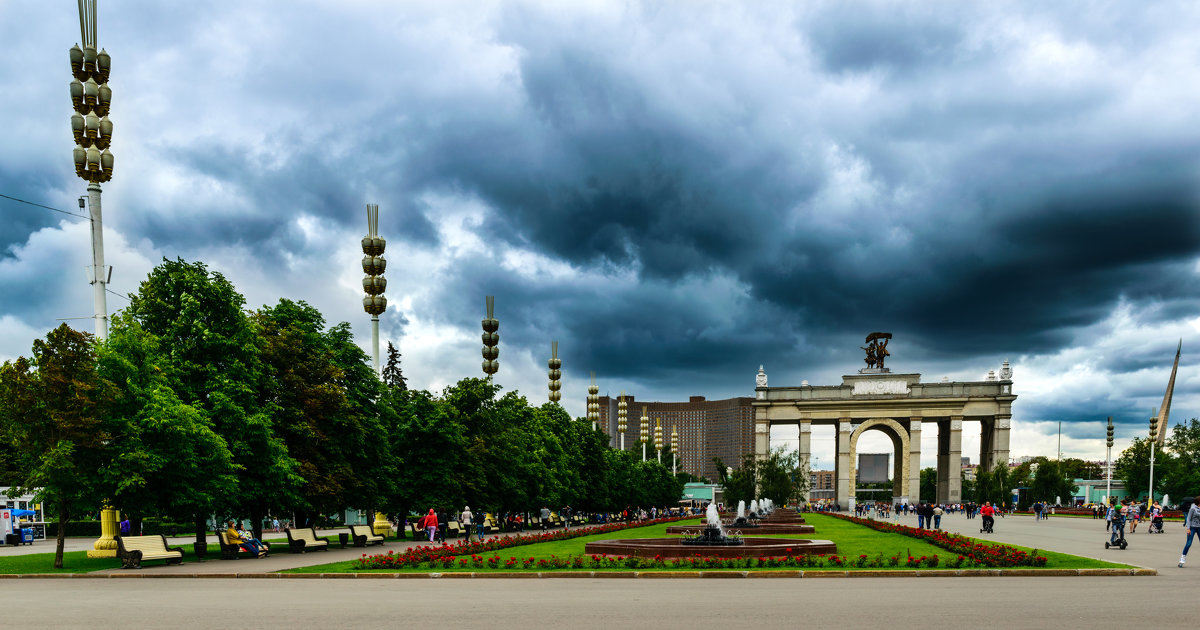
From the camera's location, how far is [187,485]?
90.7ft

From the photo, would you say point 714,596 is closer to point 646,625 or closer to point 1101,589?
point 646,625

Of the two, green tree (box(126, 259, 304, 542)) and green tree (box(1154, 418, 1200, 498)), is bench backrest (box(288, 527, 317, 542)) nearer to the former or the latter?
green tree (box(126, 259, 304, 542))

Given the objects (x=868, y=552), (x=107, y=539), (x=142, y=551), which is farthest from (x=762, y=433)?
(x=142, y=551)

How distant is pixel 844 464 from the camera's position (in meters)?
111

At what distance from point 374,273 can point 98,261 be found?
1416cm

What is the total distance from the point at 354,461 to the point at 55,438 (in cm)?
1320

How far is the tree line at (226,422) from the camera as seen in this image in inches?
1022

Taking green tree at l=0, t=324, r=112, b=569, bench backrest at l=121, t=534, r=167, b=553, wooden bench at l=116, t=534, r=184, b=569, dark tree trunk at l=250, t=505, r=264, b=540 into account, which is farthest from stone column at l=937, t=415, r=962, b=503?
green tree at l=0, t=324, r=112, b=569

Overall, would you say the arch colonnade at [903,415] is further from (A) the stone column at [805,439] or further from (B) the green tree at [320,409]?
(B) the green tree at [320,409]

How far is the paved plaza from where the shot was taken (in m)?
13.4

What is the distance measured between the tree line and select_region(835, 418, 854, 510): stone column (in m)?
67.6

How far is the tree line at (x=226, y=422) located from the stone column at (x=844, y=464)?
6765cm

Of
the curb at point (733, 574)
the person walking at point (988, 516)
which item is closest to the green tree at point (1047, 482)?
the person walking at point (988, 516)

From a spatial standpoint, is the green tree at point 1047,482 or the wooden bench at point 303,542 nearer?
the wooden bench at point 303,542
